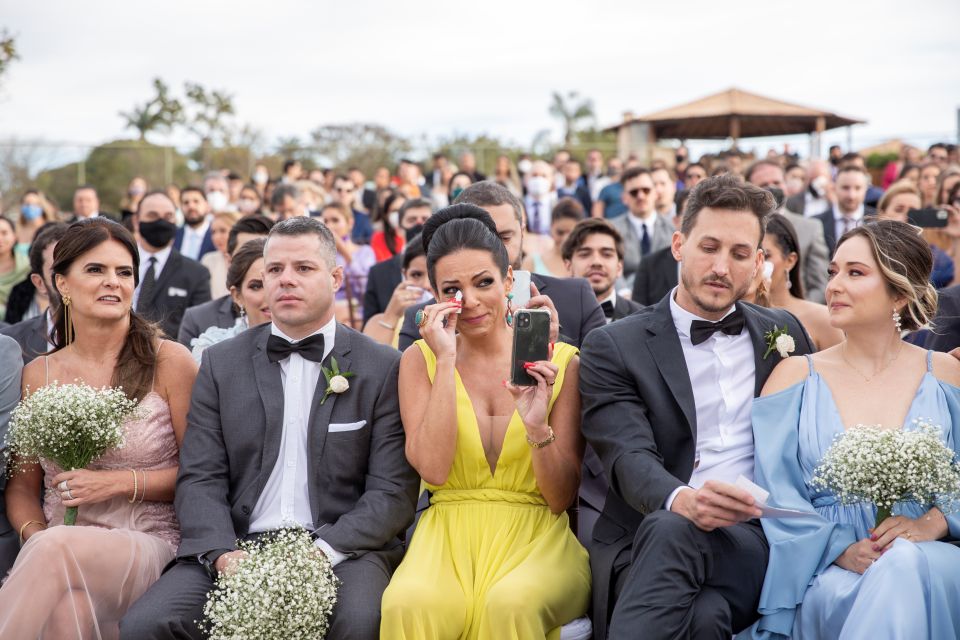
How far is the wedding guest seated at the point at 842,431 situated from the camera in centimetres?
355

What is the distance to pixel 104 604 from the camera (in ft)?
13.6

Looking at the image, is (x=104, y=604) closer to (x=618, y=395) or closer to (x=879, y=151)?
(x=618, y=395)

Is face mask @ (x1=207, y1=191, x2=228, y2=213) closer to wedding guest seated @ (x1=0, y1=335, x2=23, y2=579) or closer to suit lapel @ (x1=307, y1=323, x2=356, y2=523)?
wedding guest seated @ (x1=0, y1=335, x2=23, y2=579)

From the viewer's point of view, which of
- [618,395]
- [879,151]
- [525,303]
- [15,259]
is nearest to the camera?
[618,395]

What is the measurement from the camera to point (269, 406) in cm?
437

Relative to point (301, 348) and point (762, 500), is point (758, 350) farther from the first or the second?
point (301, 348)

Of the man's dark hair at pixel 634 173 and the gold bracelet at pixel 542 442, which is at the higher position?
the man's dark hair at pixel 634 173

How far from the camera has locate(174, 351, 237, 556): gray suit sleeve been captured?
4.15 m

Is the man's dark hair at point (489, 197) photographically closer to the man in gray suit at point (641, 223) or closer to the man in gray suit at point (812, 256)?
the man in gray suit at point (812, 256)

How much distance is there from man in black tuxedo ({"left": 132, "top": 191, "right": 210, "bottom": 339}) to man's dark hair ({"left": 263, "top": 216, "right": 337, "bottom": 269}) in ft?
12.5

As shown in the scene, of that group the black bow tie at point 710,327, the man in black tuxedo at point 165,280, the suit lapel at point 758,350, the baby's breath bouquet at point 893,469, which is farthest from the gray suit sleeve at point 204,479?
the man in black tuxedo at point 165,280

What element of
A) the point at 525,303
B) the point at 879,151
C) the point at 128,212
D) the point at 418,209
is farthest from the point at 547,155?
the point at 525,303

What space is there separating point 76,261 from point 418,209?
15.7 ft

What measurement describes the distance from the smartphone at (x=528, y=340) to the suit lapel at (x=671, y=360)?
1.96 feet
